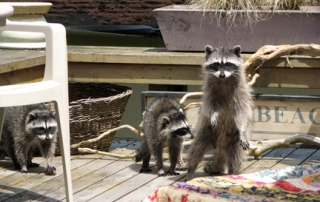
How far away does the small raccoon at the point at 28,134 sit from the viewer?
174 inches

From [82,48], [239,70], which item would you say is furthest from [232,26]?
[82,48]

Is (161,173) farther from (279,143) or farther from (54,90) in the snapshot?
(54,90)

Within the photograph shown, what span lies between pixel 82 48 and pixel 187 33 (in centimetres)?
92

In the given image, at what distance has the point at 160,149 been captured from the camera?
173 inches

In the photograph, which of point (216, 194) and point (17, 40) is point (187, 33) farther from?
point (216, 194)

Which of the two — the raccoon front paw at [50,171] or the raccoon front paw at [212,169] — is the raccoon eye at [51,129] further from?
the raccoon front paw at [212,169]

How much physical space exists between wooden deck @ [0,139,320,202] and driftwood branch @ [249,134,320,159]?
96 mm

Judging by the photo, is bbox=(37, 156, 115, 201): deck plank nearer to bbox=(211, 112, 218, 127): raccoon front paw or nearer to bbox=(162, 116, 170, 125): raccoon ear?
bbox=(162, 116, 170, 125): raccoon ear

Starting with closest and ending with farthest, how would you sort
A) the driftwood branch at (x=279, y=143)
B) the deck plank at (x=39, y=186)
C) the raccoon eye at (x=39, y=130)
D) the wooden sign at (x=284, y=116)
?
the deck plank at (x=39, y=186) → the driftwood branch at (x=279, y=143) → the raccoon eye at (x=39, y=130) → the wooden sign at (x=284, y=116)

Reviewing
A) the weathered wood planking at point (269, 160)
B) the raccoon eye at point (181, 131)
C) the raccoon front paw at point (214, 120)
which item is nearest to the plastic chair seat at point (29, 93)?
the raccoon front paw at point (214, 120)

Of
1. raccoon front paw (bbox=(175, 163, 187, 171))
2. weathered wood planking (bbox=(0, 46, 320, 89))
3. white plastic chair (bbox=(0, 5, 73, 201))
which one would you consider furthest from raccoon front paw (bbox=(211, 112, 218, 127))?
white plastic chair (bbox=(0, 5, 73, 201))

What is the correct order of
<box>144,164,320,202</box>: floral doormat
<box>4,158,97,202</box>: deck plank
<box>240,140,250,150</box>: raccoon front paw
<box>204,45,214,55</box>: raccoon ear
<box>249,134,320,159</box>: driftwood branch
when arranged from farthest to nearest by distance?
<box>249,134,320,159</box>: driftwood branch
<box>204,45,214,55</box>: raccoon ear
<box>240,140,250,150</box>: raccoon front paw
<box>4,158,97,202</box>: deck plank
<box>144,164,320,202</box>: floral doormat

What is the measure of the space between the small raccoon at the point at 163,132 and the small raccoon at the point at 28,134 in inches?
23.6

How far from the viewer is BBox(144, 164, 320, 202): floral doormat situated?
10.7ft
